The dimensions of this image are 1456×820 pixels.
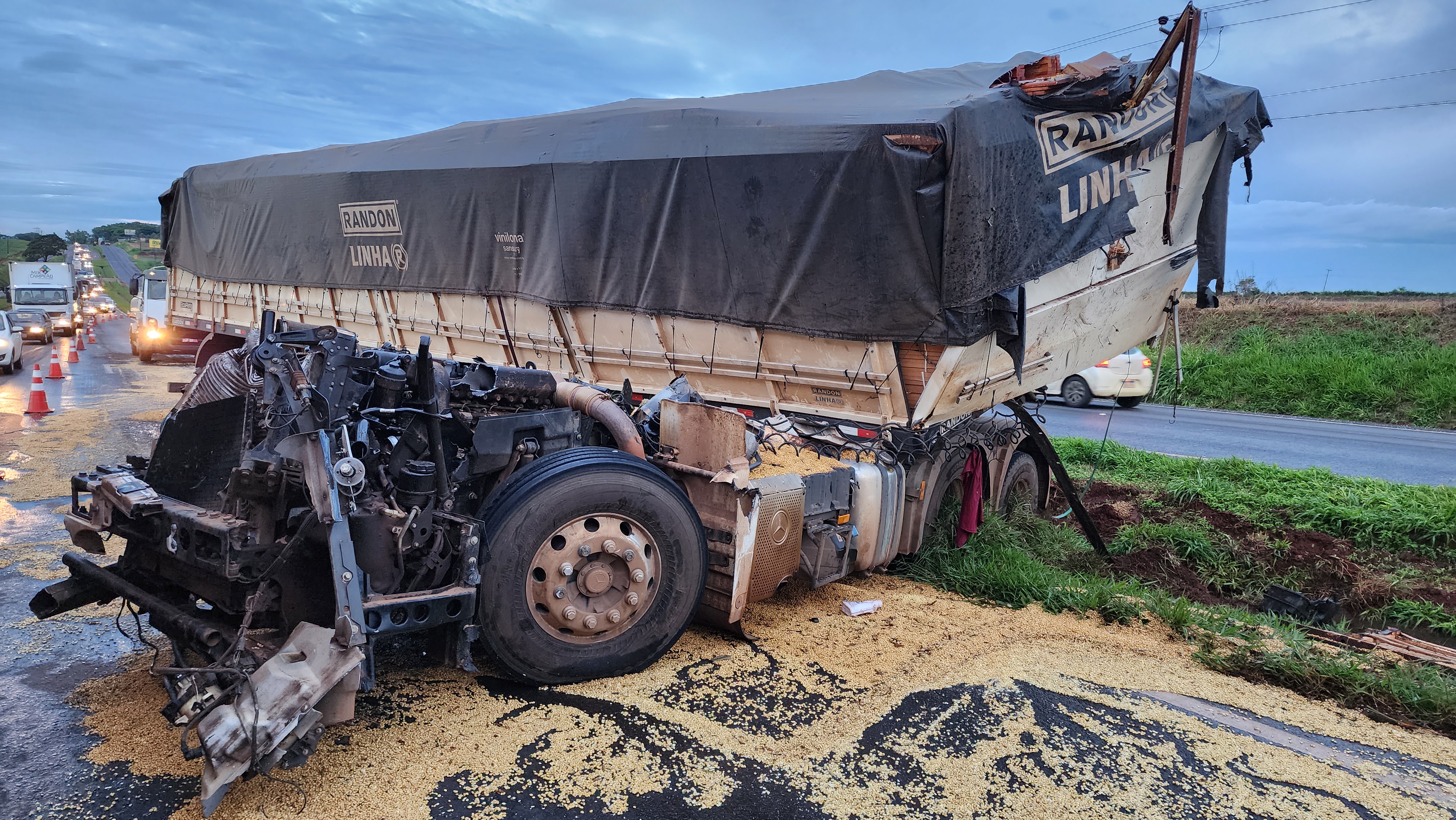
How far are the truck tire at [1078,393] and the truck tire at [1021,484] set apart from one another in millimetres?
9533

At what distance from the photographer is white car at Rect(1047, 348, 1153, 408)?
16.2m

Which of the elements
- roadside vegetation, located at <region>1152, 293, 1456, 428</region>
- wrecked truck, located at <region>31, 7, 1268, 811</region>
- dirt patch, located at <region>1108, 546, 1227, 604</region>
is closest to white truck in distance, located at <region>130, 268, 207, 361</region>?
wrecked truck, located at <region>31, 7, 1268, 811</region>

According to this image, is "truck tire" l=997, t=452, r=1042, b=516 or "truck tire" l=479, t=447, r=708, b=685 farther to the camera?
"truck tire" l=997, t=452, r=1042, b=516

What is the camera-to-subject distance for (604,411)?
160 inches

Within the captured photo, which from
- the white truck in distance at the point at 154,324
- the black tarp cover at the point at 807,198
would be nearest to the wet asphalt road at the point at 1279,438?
the black tarp cover at the point at 807,198

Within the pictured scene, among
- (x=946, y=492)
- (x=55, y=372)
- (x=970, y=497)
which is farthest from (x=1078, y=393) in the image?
(x=55, y=372)

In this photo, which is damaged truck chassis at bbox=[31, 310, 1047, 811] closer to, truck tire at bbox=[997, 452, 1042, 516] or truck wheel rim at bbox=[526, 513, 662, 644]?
truck wheel rim at bbox=[526, 513, 662, 644]

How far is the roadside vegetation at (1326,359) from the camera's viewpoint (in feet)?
52.0

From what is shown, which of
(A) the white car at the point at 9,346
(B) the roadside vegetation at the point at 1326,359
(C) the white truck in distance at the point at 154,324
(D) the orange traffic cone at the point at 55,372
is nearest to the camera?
(D) the orange traffic cone at the point at 55,372

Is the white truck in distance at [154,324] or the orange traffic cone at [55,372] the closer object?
the orange traffic cone at [55,372]

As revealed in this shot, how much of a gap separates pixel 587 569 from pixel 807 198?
3.31 meters

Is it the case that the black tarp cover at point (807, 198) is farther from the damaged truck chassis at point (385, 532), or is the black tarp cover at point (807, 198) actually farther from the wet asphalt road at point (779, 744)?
the wet asphalt road at point (779, 744)

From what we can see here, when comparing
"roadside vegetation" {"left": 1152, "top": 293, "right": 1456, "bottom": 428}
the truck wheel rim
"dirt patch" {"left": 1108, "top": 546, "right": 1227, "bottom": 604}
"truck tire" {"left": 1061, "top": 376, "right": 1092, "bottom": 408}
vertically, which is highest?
"roadside vegetation" {"left": 1152, "top": 293, "right": 1456, "bottom": 428}

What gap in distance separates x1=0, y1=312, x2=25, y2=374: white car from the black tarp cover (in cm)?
1153
